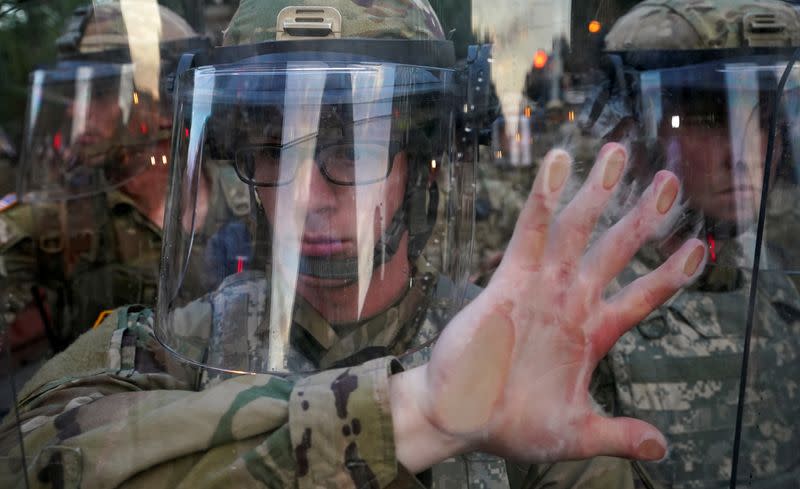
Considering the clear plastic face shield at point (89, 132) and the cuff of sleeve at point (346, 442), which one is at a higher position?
the clear plastic face shield at point (89, 132)

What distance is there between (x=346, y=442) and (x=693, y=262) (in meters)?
0.42

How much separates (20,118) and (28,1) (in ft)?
0.49

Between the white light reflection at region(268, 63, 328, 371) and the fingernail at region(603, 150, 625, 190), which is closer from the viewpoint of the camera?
the fingernail at region(603, 150, 625, 190)

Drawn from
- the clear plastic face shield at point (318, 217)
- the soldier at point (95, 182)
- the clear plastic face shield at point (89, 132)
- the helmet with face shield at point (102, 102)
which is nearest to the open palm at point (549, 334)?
the clear plastic face shield at point (318, 217)

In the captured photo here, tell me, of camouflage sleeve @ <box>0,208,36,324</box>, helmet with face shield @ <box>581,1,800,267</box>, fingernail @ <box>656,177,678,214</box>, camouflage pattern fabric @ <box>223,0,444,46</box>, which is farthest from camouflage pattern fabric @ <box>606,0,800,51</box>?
camouflage sleeve @ <box>0,208,36,324</box>

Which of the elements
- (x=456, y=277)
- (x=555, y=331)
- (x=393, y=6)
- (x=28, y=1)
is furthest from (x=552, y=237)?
(x=28, y=1)

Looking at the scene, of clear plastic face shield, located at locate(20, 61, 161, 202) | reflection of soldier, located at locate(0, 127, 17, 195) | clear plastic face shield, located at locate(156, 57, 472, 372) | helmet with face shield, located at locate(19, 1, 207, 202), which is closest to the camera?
reflection of soldier, located at locate(0, 127, 17, 195)

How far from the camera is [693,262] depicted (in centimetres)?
89

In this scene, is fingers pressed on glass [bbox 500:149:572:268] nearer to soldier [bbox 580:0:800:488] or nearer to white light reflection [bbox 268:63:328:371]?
soldier [bbox 580:0:800:488]

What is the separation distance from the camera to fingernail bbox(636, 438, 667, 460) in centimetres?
85

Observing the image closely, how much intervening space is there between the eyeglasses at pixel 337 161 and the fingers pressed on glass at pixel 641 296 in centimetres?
39

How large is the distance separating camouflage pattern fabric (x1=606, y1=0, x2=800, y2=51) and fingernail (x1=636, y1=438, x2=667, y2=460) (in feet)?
2.10

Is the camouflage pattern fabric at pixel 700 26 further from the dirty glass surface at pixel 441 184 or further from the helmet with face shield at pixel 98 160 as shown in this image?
the helmet with face shield at pixel 98 160

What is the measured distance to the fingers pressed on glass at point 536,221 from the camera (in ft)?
2.67
